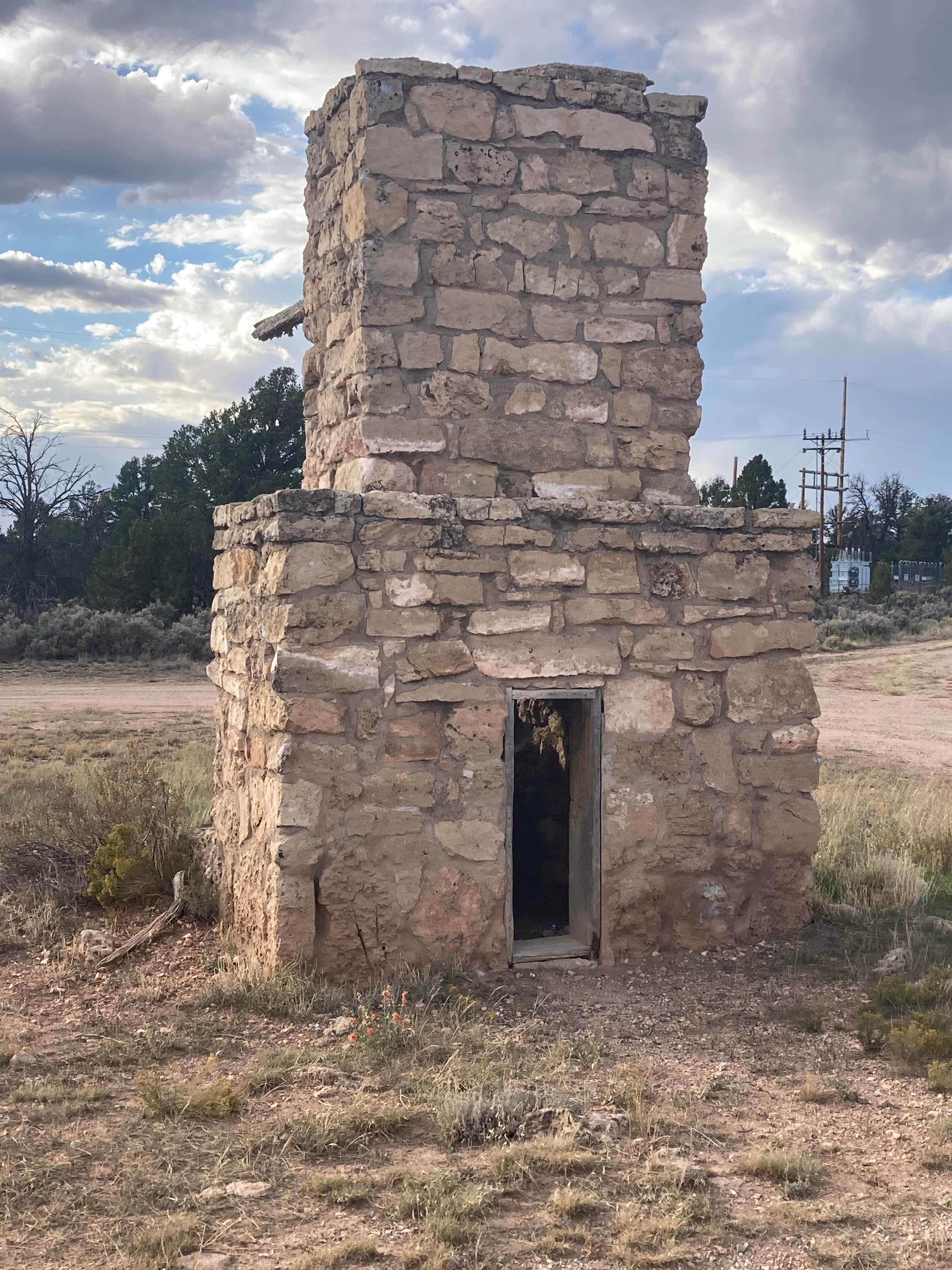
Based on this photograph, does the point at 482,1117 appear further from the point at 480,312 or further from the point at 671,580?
the point at 480,312

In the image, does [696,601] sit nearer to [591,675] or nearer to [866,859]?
[591,675]

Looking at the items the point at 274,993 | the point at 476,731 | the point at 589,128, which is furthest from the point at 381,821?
the point at 589,128

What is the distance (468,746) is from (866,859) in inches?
133

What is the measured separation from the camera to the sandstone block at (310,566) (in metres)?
5.09

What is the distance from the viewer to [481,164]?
5625mm

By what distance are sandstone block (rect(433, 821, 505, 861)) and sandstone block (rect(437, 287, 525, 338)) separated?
7.38 feet

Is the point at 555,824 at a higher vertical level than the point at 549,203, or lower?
lower

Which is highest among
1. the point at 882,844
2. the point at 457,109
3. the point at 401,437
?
the point at 457,109

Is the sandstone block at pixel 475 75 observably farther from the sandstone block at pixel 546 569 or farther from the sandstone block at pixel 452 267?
the sandstone block at pixel 546 569

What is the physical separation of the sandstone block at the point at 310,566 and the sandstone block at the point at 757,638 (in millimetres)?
1945

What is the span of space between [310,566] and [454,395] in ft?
3.90

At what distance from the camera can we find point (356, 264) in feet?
18.2

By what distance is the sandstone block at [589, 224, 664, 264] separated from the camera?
583 cm

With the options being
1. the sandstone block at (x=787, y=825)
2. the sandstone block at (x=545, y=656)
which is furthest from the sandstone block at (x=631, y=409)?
the sandstone block at (x=787, y=825)
